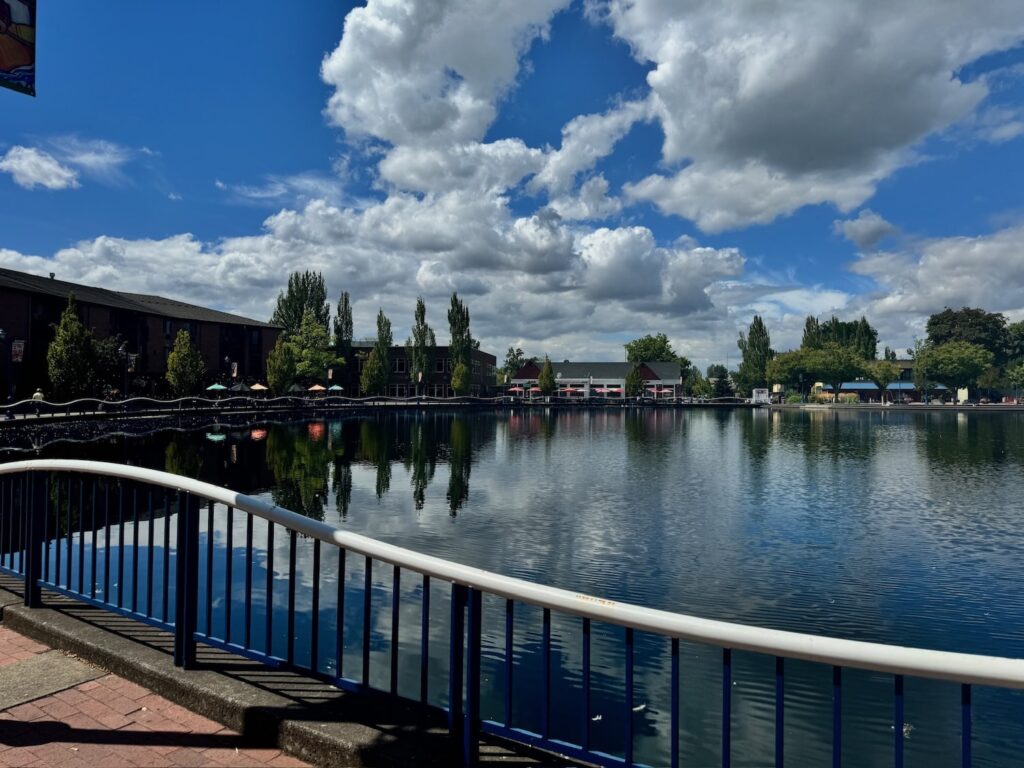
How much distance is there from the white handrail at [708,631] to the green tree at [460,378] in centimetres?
8536

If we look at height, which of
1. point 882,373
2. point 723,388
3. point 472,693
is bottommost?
point 472,693

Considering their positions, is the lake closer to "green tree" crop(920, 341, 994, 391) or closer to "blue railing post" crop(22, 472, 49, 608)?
"blue railing post" crop(22, 472, 49, 608)

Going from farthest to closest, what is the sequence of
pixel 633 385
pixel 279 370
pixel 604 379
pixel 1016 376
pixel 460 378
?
pixel 604 379 → pixel 1016 376 → pixel 633 385 → pixel 460 378 → pixel 279 370

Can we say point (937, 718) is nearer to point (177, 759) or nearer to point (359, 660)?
point (359, 660)

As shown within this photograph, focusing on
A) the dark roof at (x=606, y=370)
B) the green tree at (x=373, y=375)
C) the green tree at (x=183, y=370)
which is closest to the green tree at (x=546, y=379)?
the dark roof at (x=606, y=370)

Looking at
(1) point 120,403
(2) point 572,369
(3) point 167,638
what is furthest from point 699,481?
(2) point 572,369

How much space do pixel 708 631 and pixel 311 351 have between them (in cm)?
8167

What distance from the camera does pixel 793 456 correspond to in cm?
2945

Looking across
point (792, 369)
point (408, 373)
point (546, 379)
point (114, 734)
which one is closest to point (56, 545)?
point (114, 734)

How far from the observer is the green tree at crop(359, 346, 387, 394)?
271 feet

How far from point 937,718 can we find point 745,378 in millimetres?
126993

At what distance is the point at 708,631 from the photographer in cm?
247

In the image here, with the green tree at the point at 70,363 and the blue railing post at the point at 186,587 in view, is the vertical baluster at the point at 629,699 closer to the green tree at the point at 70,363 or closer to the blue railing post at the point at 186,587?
the blue railing post at the point at 186,587

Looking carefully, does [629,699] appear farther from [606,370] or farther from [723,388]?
[606,370]
